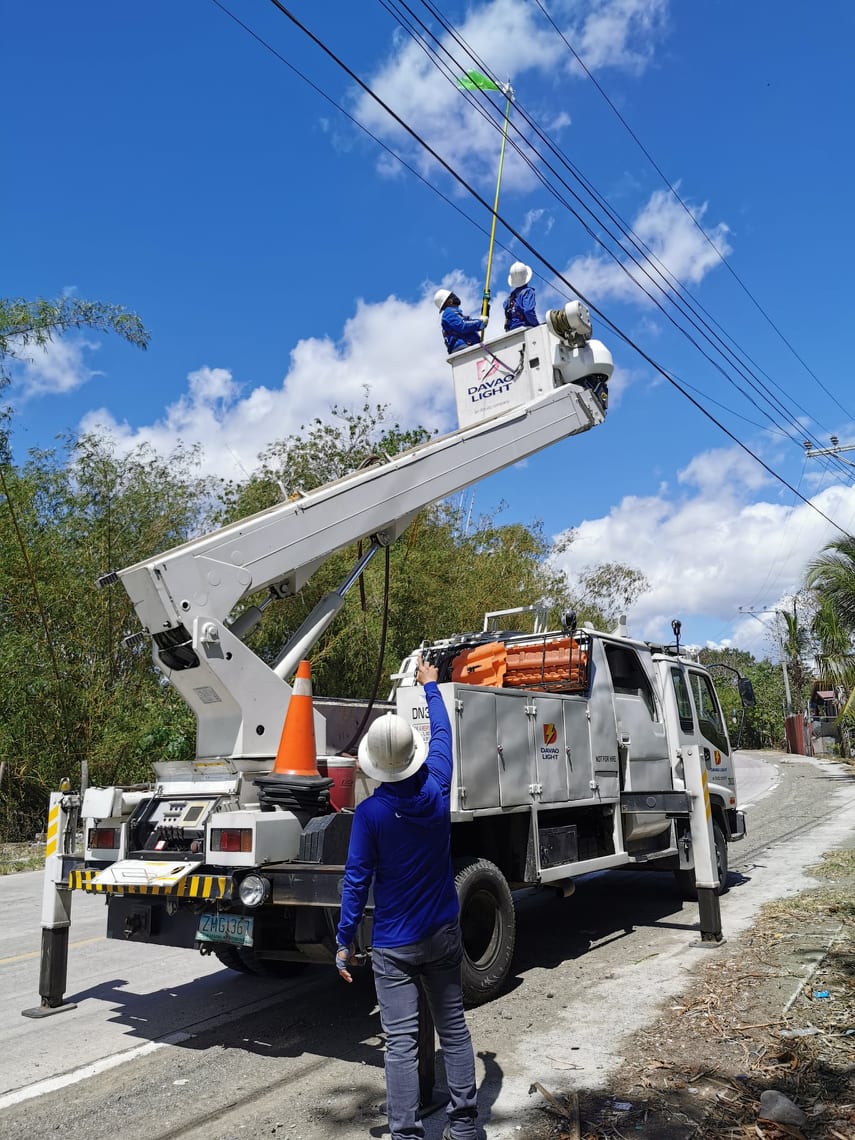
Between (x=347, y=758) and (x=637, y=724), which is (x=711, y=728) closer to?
(x=637, y=724)

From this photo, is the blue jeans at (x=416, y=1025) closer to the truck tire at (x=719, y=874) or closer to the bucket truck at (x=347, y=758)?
the bucket truck at (x=347, y=758)

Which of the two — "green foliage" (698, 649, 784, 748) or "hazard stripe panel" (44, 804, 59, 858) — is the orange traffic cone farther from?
"green foliage" (698, 649, 784, 748)

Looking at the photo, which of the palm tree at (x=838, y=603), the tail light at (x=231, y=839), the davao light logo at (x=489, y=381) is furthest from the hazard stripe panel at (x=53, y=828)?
the palm tree at (x=838, y=603)

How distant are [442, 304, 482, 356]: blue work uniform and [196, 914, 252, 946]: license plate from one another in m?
5.65

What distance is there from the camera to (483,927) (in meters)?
6.15

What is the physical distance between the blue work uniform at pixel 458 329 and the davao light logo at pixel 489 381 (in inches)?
12.3

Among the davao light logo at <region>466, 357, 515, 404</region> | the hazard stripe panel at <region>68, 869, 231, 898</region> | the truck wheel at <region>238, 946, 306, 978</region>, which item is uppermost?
the davao light logo at <region>466, 357, 515, 404</region>

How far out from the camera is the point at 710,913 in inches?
291

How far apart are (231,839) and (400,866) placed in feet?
5.55

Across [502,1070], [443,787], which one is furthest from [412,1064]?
[502,1070]

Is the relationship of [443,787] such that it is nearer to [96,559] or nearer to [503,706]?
[503,706]

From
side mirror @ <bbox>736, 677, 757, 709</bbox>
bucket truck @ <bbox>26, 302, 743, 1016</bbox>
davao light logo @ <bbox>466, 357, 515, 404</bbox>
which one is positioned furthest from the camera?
side mirror @ <bbox>736, 677, 757, 709</bbox>

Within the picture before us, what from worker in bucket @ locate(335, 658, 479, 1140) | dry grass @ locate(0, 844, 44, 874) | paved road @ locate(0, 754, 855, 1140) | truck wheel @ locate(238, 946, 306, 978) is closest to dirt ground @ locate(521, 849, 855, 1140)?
paved road @ locate(0, 754, 855, 1140)

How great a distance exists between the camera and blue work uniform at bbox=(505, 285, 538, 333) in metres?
8.67
